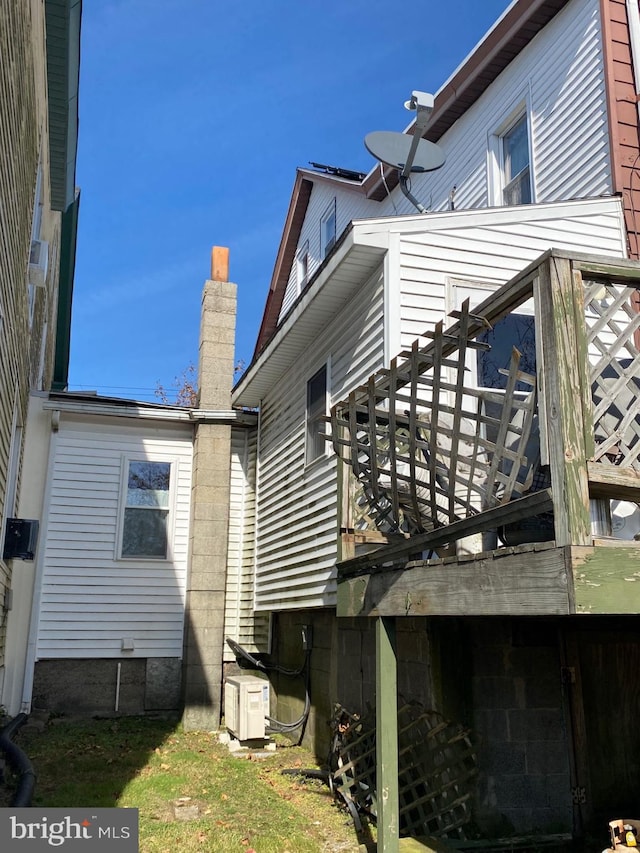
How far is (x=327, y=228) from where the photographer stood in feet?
48.7

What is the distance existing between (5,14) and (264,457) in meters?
7.23

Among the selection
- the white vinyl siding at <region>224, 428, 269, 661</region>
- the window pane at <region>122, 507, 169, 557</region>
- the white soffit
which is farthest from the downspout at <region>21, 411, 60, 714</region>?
the white soffit

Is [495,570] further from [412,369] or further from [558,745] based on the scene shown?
[558,745]

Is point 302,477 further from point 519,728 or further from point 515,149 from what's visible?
point 515,149

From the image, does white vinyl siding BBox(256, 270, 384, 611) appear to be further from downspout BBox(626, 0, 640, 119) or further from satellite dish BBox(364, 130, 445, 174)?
downspout BBox(626, 0, 640, 119)

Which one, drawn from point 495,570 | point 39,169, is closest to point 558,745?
point 495,570

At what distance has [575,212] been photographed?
7.95 m

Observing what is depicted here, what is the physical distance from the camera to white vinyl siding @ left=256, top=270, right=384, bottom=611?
25.8 ft

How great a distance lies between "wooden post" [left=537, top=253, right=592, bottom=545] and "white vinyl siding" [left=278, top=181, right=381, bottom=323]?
9.19 m

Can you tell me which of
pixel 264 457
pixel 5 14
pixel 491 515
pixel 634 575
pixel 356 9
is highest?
pixel 356 9

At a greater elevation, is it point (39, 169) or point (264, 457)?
point (39, 169)

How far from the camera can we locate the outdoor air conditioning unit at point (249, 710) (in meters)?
9.23

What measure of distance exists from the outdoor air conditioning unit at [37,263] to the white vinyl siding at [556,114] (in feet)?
19.2

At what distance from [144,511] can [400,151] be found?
6336 mm
